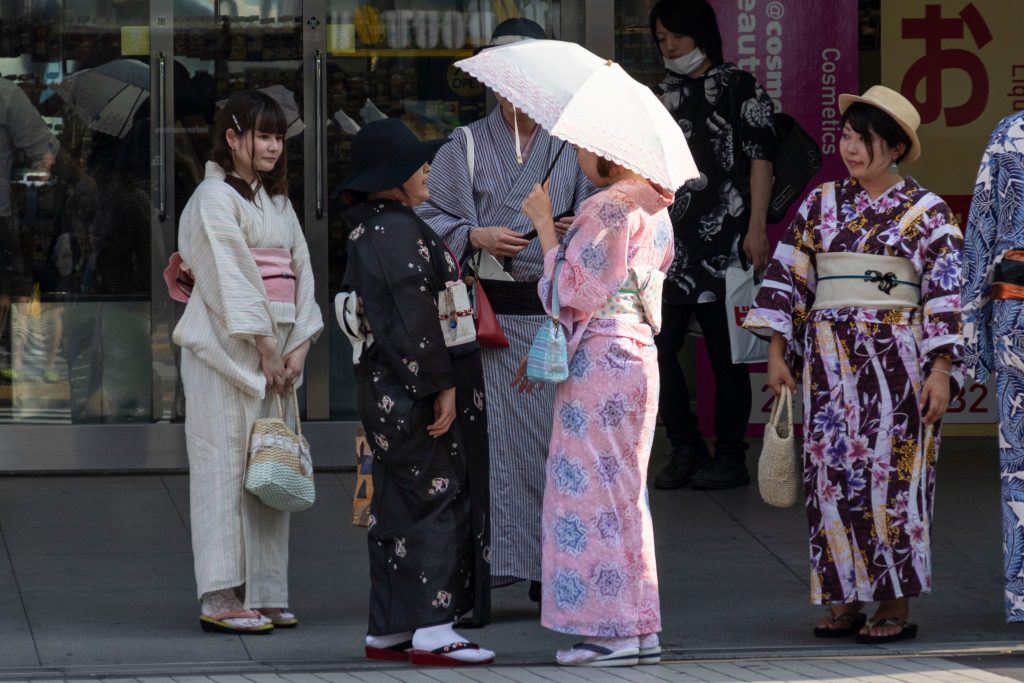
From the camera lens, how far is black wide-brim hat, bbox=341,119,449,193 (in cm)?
515

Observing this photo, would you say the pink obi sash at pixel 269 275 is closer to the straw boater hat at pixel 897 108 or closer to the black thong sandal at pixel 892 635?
the straw boater hat at pixel 897 108

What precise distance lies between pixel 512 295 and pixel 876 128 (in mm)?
1357

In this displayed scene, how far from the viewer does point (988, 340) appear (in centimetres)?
557

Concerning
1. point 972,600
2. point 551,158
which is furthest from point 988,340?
point 551,158

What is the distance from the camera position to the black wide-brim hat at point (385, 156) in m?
5.15

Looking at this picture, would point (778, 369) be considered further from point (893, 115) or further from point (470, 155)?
point (470, 155)

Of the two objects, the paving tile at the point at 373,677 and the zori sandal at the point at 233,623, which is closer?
the paving tile at the point at 373,677

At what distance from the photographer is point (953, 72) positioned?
8.94m

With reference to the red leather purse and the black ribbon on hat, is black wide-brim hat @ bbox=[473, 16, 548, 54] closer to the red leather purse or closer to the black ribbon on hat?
the red leather purse

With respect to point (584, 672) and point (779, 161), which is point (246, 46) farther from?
point (584, 672)

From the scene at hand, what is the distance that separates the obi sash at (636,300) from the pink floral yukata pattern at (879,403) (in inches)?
26.5

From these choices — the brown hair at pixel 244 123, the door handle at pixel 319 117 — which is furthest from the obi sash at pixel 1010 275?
the door handle at pixel 319 117

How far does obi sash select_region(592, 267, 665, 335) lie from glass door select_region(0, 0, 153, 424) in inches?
153

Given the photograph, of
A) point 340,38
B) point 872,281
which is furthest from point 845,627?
point 340,38
